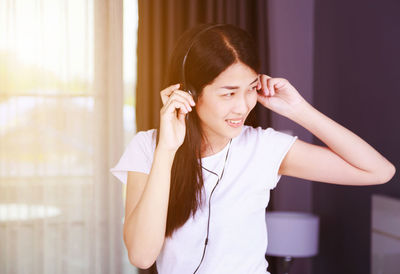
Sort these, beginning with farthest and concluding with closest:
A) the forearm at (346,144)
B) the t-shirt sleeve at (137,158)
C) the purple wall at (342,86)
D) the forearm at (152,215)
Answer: the purple wall at (342,86) < the forearm at (346,144) < the t-shirt sleeve at (137,158) < the forearm at (152,215)

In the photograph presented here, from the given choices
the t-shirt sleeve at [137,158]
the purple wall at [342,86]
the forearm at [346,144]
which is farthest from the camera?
the purple wall at [342,86]

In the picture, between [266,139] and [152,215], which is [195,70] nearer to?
[266,139]

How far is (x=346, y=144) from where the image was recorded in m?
1.43

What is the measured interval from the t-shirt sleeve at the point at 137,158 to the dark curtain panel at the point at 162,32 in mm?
2091

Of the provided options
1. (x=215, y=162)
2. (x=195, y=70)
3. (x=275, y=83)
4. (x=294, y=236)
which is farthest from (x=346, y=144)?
(x=294, y=236)

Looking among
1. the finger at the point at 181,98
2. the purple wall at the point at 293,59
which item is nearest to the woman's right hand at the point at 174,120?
the finger at the point at 181,98

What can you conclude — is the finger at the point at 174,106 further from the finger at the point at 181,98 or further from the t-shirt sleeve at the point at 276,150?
the t-shirt sleeve at the point at 276,150

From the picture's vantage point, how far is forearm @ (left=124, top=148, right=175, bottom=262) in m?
1.22

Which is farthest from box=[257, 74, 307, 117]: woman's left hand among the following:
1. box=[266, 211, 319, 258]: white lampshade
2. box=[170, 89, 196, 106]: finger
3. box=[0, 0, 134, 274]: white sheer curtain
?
box=[0, 0, 134, 274]: white sheer curtain

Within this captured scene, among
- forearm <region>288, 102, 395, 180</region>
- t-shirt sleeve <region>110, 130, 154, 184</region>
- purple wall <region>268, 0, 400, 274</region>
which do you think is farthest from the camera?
purple wall <region>268, 0, 400, 274</region>

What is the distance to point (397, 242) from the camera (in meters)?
2.19

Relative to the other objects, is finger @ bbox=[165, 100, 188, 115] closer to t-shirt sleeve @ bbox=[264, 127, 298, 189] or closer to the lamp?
t-shirt sleeve @ bbox=[264, 127, 298, 189]

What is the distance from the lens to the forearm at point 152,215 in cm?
122

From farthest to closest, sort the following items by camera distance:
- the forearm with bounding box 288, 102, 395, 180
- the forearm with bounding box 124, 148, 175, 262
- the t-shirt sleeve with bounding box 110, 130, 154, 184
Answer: the forearm with bounding box 288, 102, 395, 180, the t-shirt sleeve with bounding box 110, 130, 154, 184, the forearm with bounding box 124, 148, 175, 262
